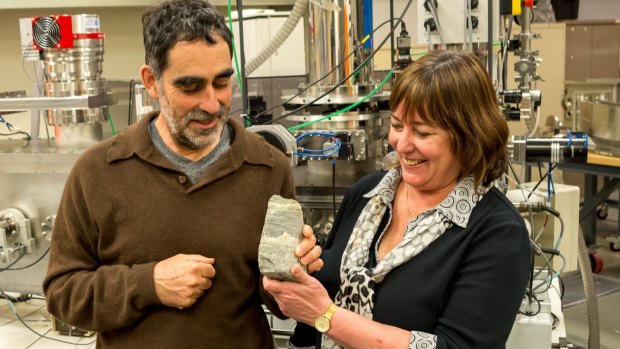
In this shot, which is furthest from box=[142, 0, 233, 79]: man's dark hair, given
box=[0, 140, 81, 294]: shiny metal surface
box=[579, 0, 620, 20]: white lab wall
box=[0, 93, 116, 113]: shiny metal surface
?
box=[579, 0, 620, 20]: white lab wall

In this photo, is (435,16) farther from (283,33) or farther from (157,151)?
(157,151)

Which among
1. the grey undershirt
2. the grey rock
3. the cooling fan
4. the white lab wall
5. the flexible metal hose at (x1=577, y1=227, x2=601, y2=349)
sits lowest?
the flexible metal hose at (x1=577, y1=227, x2=601, y2=349)

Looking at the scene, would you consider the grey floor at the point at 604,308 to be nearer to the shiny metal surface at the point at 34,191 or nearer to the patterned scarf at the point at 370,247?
the patterned scarf at the point at 370,247

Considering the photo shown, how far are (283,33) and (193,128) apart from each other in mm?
1116

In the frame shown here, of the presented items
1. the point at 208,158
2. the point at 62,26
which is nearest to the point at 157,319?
the point at 208,158

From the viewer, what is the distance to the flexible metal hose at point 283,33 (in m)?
2.23

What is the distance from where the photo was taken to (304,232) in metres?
1.31

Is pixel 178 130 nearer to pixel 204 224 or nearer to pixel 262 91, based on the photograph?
pixel 204 224

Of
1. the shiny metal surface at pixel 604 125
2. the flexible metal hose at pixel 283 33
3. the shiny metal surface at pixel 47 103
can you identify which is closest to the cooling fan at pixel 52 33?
the shiny metal surface at pixel 47 103

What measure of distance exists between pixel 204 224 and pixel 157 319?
0.20 metres

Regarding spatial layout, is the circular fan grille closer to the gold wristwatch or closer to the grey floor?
the gold wristwatch

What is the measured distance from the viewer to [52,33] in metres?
2.15

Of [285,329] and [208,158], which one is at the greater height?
[208,158]

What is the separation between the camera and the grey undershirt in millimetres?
1337
